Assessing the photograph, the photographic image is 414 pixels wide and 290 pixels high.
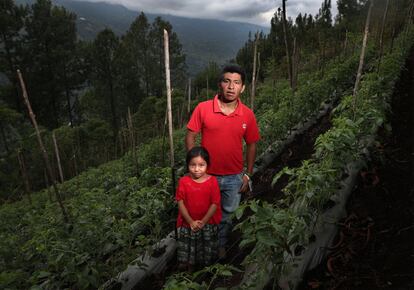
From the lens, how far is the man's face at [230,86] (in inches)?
99.8

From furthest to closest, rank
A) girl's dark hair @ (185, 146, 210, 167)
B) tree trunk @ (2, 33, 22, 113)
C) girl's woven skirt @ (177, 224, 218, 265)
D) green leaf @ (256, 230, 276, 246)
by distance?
tree trunk @ (2, 33, 22, 113) < girl's woven skirt @ (177, 224, 218, 265) < girl's dark hair @ (185, 146, 210, 167) < green leaf @ (256, 230, 276, 246)

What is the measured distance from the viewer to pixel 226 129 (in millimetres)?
2686

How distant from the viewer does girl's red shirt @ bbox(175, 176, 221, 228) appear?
264 cm

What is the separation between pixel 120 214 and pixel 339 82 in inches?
264

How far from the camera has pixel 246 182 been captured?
291 centimetres

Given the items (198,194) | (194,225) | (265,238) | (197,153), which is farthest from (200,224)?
(265,238)

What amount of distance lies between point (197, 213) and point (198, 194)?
0.18m

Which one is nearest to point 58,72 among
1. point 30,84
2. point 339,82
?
point 30,84

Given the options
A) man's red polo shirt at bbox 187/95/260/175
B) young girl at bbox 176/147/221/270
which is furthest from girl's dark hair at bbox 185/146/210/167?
man's red polo shirt at bbox 187/95/260/175

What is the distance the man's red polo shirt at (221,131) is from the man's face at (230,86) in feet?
0.38

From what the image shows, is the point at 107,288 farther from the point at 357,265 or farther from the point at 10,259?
the point at 357,265

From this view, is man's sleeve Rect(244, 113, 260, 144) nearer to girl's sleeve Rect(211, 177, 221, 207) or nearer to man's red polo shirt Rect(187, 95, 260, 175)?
man's red polo shirt Rect(187, 95, 260, 175)

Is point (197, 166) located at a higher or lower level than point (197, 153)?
lower

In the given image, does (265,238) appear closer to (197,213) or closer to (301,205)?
(301,205)
